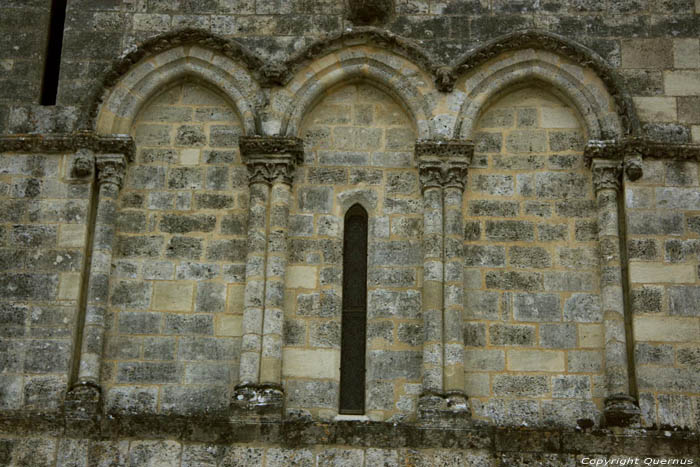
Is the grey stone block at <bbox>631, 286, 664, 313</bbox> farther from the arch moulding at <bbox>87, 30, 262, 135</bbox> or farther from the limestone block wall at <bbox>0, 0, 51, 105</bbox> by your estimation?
the limestone block wall at <bbox>0, 0, 51, 105</bbox>

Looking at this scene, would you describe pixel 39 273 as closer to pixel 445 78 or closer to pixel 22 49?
pixel 22 49

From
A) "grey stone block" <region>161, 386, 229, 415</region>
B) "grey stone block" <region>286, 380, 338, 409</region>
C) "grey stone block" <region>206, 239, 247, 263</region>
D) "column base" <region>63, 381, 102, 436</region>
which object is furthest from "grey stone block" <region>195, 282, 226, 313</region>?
"column base" <region>63, 381, 102, 436</region>

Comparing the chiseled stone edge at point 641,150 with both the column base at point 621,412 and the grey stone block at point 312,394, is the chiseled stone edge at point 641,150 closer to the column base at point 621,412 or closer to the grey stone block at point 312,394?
the column base at point 621,412

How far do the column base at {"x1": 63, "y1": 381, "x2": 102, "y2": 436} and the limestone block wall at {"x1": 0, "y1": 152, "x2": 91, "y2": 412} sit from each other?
18 cm

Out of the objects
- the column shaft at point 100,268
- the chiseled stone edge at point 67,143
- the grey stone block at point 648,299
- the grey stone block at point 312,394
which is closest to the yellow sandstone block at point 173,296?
the column shaft at point 100,268

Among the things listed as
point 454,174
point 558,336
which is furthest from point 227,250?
point 558,336

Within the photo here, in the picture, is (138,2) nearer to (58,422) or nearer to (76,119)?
(76,119)

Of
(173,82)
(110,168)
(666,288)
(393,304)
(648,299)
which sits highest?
(173,82)

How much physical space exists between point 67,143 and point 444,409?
15.5ft

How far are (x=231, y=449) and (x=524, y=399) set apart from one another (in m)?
2.83

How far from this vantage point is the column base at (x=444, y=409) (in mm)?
10711

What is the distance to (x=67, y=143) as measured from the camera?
469 inches

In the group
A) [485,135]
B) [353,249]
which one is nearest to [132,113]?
[353,249]

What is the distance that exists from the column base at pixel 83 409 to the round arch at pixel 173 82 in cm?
273
